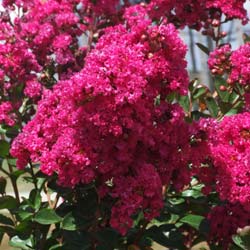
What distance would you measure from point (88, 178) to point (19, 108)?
25.5 inches

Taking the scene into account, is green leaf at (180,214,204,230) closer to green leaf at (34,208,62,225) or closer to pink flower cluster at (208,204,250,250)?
pink flower cluster at (208,204,250,250)

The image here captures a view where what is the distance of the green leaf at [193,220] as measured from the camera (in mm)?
1361

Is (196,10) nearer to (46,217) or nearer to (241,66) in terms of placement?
(241,66)

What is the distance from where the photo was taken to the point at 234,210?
121 cm

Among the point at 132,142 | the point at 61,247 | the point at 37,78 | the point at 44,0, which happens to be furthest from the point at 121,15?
the point at 132,142

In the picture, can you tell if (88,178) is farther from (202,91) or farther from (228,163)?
(202,91)

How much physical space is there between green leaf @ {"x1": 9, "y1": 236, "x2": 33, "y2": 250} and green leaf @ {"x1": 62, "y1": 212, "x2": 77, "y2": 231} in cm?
28

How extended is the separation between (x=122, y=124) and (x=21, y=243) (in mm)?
586

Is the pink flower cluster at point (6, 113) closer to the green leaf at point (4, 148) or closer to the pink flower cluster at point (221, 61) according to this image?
the green leaf at point (4, 148)

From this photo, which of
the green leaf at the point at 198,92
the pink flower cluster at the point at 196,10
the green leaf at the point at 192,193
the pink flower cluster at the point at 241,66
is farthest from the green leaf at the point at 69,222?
the pink flower cluster at the point at 196,10

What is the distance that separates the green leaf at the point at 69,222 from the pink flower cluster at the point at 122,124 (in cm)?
13

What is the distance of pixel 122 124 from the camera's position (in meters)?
0.95

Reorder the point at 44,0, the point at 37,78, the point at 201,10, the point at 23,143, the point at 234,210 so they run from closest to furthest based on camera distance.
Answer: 1. the point at 23,143
2. the point at 234,210
3. the point at 37,78
4. the point at 201,10
5. the point at 44,0

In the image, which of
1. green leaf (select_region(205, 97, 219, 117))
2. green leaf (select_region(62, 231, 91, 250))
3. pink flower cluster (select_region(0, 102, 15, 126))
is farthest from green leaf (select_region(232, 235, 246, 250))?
pink flower cluster (select_region(0, 102, 15, 126))
